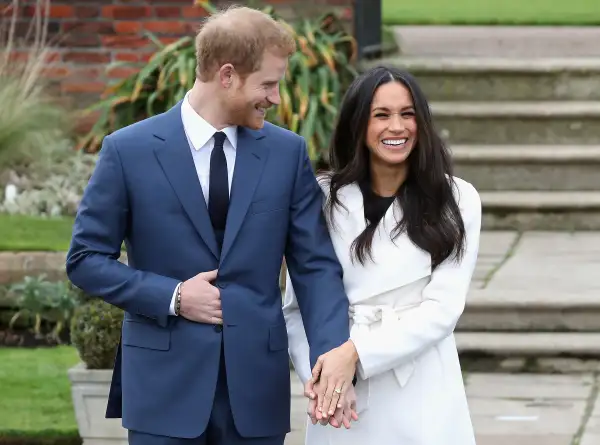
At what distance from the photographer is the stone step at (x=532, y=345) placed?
270 inches

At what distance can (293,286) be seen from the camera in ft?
12.9

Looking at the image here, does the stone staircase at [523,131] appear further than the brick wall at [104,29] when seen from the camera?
No

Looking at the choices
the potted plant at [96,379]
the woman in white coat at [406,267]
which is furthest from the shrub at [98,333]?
the woman in white coat at [406,267]

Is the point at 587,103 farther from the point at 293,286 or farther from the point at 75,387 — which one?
the point at 293,286

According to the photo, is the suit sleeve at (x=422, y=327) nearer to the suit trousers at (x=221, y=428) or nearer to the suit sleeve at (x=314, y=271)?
the suit sleeve at (x=314, y=271)

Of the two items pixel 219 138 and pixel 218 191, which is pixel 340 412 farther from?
pixel 219 138

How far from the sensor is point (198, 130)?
3.79m

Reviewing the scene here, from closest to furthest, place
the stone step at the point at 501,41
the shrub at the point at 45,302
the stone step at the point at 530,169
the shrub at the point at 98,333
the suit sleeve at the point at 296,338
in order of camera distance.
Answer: the suit sleeve at the point at 296,338
the shrub at the point at 98,333
the shrub at the point at 45,302
the stone step at the point at 530,169
the stone step at the point at 501,41

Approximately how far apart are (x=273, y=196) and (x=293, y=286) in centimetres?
30

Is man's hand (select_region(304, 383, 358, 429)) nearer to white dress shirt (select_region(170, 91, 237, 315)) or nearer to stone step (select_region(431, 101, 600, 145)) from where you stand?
white dress shirt (select_region(170, 91, 237, 315))

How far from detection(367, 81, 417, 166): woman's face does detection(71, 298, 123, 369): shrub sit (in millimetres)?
2125

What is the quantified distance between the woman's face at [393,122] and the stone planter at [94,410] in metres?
2.23

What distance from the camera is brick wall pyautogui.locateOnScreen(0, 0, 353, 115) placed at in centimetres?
941

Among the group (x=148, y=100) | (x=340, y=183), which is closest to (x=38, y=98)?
(x=148, y=100)
